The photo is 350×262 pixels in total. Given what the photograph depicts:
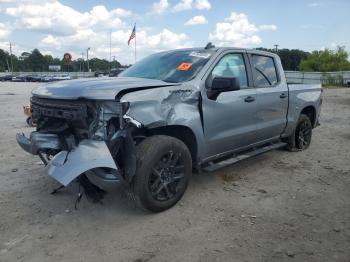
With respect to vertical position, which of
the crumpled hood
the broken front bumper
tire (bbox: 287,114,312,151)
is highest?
the crumpled hood

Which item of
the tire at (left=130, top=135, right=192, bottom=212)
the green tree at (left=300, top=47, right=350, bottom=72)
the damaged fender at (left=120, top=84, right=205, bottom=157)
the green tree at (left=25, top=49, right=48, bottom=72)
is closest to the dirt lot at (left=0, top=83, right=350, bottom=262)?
the tire at (left=130, top=135, right=192, bottom=212)

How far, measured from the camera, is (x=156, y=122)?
4.13 m

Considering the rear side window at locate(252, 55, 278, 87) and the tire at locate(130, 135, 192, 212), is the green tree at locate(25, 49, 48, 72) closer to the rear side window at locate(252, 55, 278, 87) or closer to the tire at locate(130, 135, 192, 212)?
the rear side window at locate(252, 55, 278, 87)

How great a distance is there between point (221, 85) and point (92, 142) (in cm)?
173

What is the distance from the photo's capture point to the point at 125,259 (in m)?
3.39

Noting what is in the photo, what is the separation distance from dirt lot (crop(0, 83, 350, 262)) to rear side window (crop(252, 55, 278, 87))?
1.38 metres

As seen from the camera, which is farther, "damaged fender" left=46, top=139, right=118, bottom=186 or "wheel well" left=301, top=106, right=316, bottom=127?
"wheel well" left=301, top=106, right=316, bottom=127

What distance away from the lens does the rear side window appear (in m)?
5.76

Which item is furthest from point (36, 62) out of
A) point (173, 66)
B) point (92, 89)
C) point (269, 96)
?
point (92, 89)

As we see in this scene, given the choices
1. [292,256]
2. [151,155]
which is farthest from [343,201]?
[151,155]

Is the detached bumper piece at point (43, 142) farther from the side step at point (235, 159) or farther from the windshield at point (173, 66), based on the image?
the side step at point (235, 159)

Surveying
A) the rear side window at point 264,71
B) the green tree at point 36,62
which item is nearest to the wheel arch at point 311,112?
the rear side window at point 264,71

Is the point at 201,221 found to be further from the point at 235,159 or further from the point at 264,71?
the point at 264,71

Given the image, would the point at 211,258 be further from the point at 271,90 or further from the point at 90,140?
the point at 271,90
